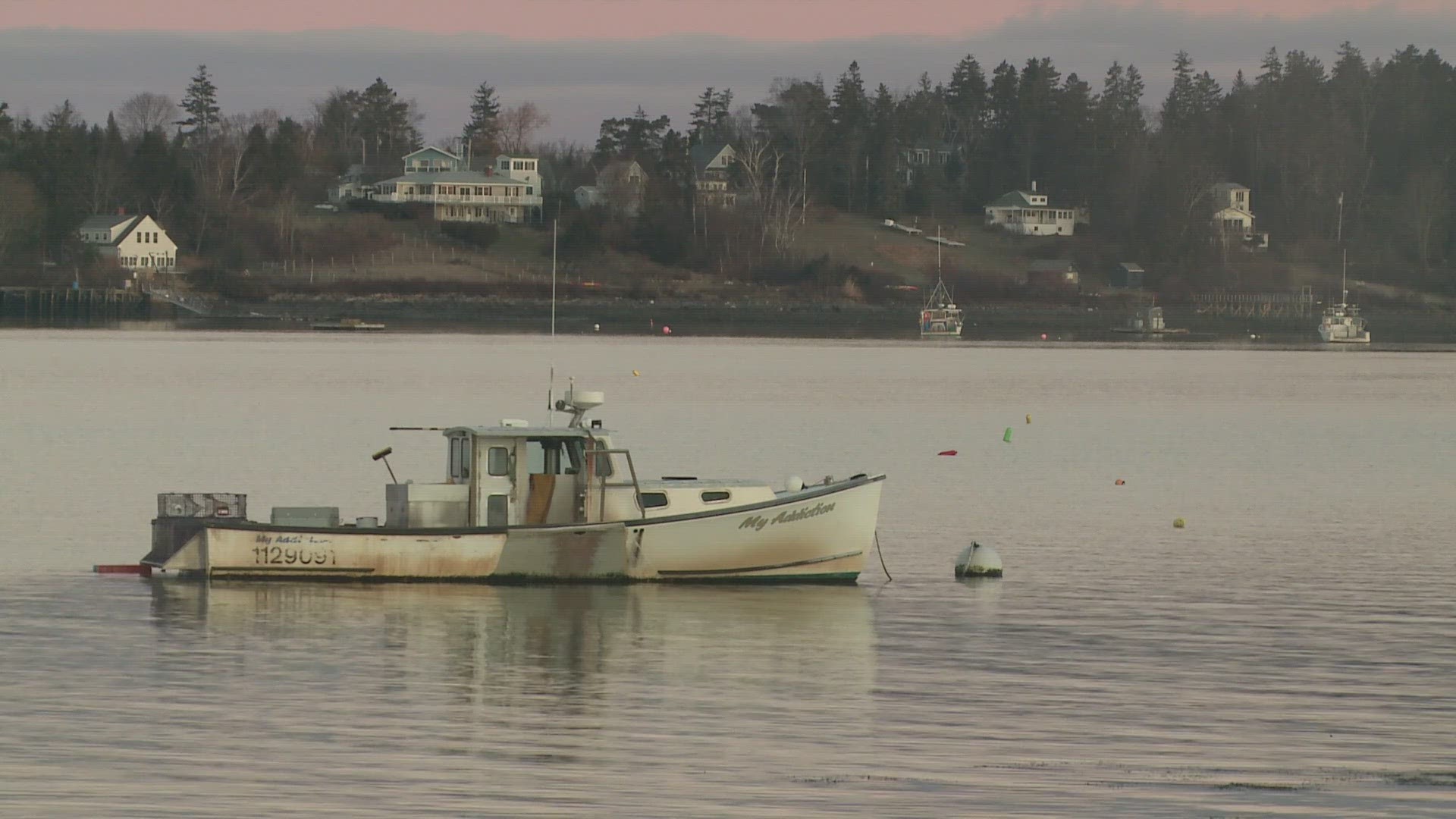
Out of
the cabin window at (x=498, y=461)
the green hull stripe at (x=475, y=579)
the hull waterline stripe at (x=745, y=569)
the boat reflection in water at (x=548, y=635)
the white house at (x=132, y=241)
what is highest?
the white house at (x=132, y=241)

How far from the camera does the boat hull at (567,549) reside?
31438 millimetres

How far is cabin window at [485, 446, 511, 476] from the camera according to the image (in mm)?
31750

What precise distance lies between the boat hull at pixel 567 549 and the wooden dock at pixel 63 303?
162m

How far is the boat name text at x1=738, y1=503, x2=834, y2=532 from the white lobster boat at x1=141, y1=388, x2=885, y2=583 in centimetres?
2

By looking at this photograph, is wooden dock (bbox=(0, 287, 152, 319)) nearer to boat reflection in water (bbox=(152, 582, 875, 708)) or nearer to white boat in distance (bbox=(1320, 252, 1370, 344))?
white boat in distance (bbox=(1320, 252, 1370, 344))

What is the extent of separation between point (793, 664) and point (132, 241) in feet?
570

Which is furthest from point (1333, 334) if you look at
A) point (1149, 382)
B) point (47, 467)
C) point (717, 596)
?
point (717, 596)

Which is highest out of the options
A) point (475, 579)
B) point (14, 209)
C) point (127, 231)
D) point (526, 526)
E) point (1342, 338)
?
point (14, 209)

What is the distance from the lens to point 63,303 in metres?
188

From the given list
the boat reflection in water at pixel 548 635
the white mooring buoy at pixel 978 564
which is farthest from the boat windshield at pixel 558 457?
the white mooring buoy at pixel 978 564

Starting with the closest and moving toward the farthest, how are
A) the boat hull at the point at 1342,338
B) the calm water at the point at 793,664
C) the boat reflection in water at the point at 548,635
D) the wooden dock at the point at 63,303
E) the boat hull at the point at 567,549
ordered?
1. the calm water at the point at 793,664
2. the boat reflection in water at the point at 548,635
3. the boat hull at the point at 567,549
4. the wooden dock at the point at 63,303
5. the boat hull at the point at 1342,338

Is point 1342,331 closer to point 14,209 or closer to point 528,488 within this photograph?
point 14,209

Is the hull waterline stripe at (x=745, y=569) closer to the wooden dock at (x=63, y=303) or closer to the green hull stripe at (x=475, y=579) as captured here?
the green hull stripe at (x=475, y=579)

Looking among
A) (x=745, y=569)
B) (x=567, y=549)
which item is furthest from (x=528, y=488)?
(x=745, y=569)
